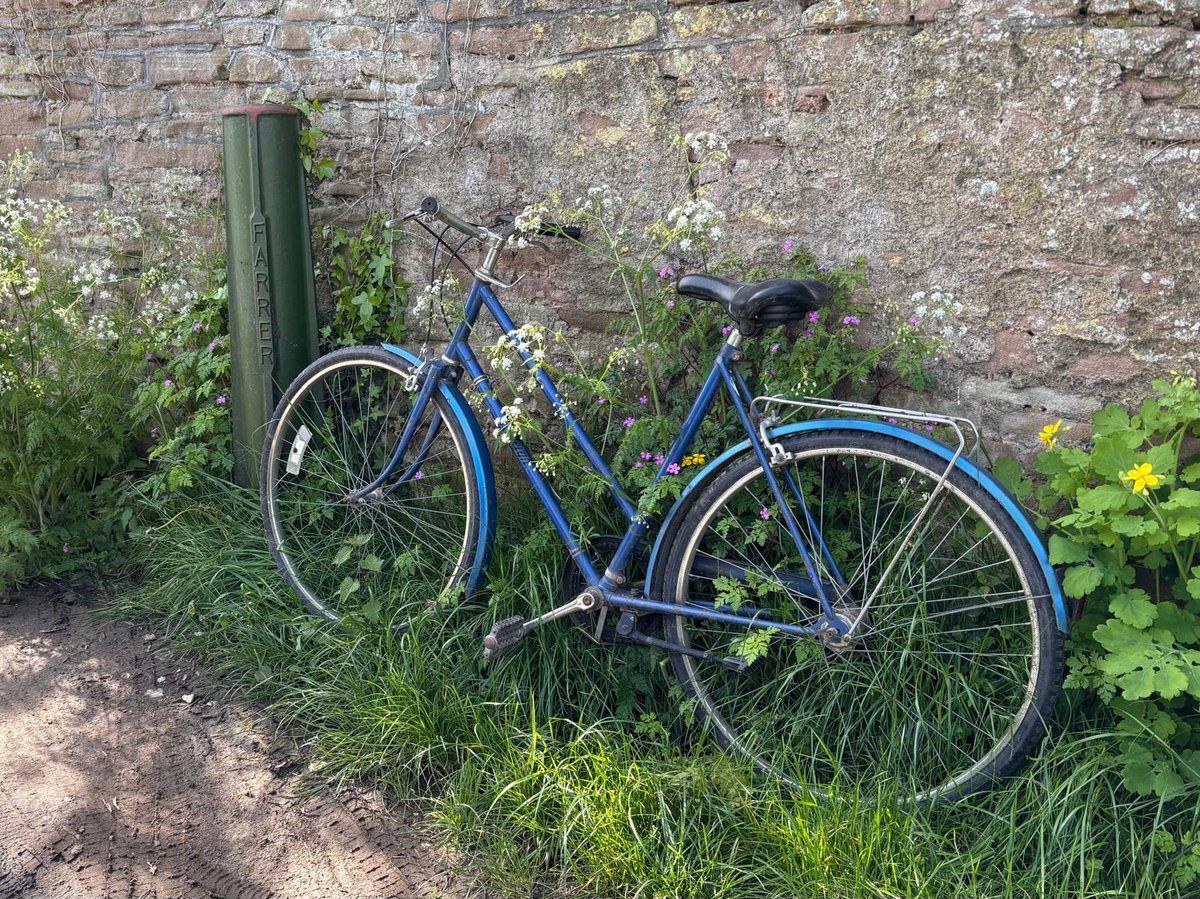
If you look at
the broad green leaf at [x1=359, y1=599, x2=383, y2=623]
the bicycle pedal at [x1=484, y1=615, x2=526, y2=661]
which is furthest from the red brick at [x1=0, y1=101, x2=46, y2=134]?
the bicycle pedal at [x1=484, y1=615, x2=526, y2=661]

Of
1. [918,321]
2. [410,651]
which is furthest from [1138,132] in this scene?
[410,651]

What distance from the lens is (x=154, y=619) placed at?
11.7 ft

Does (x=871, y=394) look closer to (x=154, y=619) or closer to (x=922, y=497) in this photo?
(x=922, y=497)

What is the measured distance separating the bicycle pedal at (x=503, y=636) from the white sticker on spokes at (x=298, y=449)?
106 cm

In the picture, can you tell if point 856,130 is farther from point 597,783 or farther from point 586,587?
point 597,783

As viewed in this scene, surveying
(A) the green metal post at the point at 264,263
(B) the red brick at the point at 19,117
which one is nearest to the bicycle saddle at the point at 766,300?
(A) the green metal post at the point at 264,263

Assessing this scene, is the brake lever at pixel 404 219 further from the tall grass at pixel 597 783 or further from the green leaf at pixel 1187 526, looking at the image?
the green leaf at pixel 1187 526

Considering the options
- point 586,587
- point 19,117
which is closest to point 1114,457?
point 586,587

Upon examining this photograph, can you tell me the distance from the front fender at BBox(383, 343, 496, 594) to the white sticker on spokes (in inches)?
25.0

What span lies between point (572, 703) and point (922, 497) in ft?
3.82

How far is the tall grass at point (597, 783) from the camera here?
225 cm

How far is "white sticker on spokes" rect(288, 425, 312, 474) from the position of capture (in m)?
3.46

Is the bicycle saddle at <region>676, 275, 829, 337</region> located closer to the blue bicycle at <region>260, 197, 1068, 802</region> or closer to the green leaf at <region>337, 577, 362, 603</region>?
the blue bicycle at <region>260, 197, 1068, 802</region>

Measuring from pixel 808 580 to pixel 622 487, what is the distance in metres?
0.63
